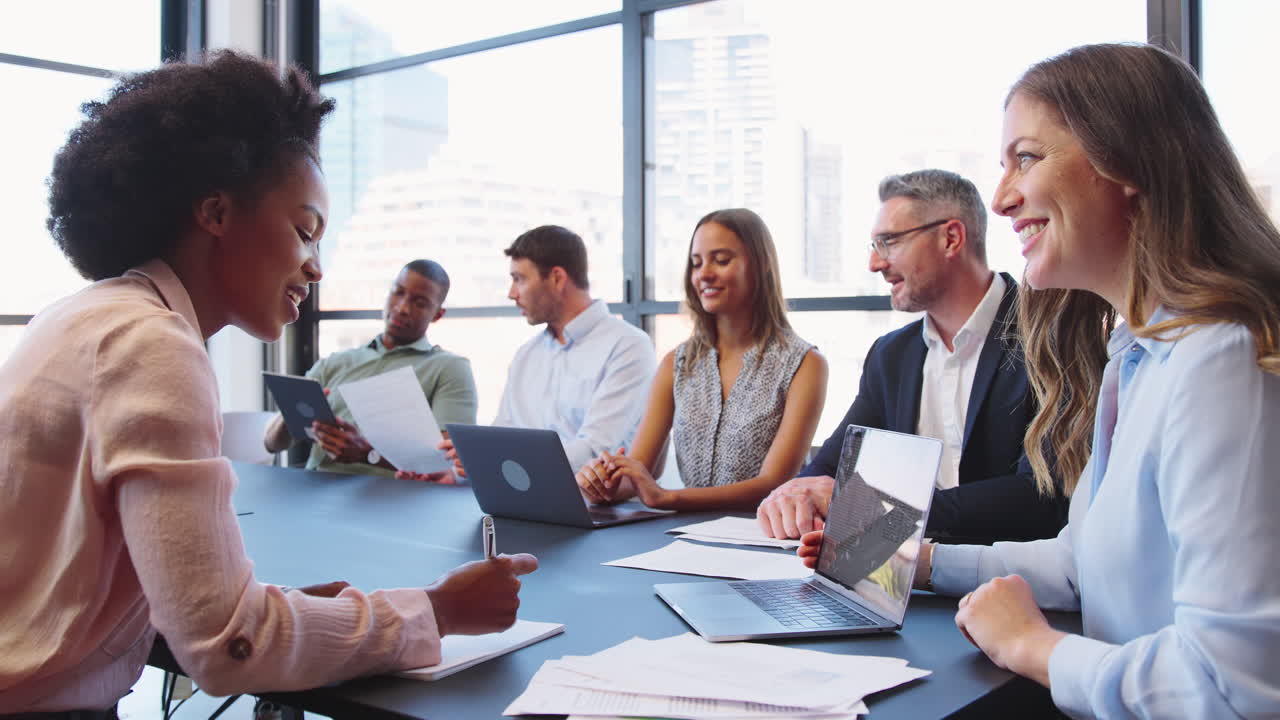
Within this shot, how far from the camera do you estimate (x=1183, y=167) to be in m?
1.07

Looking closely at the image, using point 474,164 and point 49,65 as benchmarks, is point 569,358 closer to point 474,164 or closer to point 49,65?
point 474,164

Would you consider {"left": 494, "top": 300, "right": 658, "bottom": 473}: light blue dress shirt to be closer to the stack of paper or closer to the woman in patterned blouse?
the woman in patterned blouse

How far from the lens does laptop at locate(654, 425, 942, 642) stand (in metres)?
1.13

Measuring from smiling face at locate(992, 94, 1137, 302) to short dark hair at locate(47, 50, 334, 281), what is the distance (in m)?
0.93

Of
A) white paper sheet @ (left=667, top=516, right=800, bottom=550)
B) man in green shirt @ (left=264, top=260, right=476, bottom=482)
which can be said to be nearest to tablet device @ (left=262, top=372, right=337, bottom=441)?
man in green shirt @ (left=264, top=260, right=476, bottom=482)

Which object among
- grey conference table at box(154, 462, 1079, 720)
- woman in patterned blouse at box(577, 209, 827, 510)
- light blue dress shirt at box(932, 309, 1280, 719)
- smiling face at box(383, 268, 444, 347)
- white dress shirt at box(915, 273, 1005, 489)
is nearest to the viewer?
light blue dress shirt at box(932, 309, 1280, 719)

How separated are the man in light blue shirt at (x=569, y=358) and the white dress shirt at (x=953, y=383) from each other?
1205 millimetres

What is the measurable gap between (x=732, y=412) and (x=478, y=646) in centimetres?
164

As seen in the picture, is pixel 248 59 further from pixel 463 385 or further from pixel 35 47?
pixel 35 47

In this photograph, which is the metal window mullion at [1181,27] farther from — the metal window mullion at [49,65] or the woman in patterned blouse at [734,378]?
the metal window mullion at [49,65]

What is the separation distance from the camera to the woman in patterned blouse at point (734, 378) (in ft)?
8.39

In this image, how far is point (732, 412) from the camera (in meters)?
2.64

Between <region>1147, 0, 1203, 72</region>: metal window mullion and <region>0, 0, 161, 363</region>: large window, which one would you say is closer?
<region>1147, 0, 1203, 72</region>: metal window mullion

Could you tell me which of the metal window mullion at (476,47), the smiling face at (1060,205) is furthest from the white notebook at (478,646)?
the metal window mullion at (476,47)
